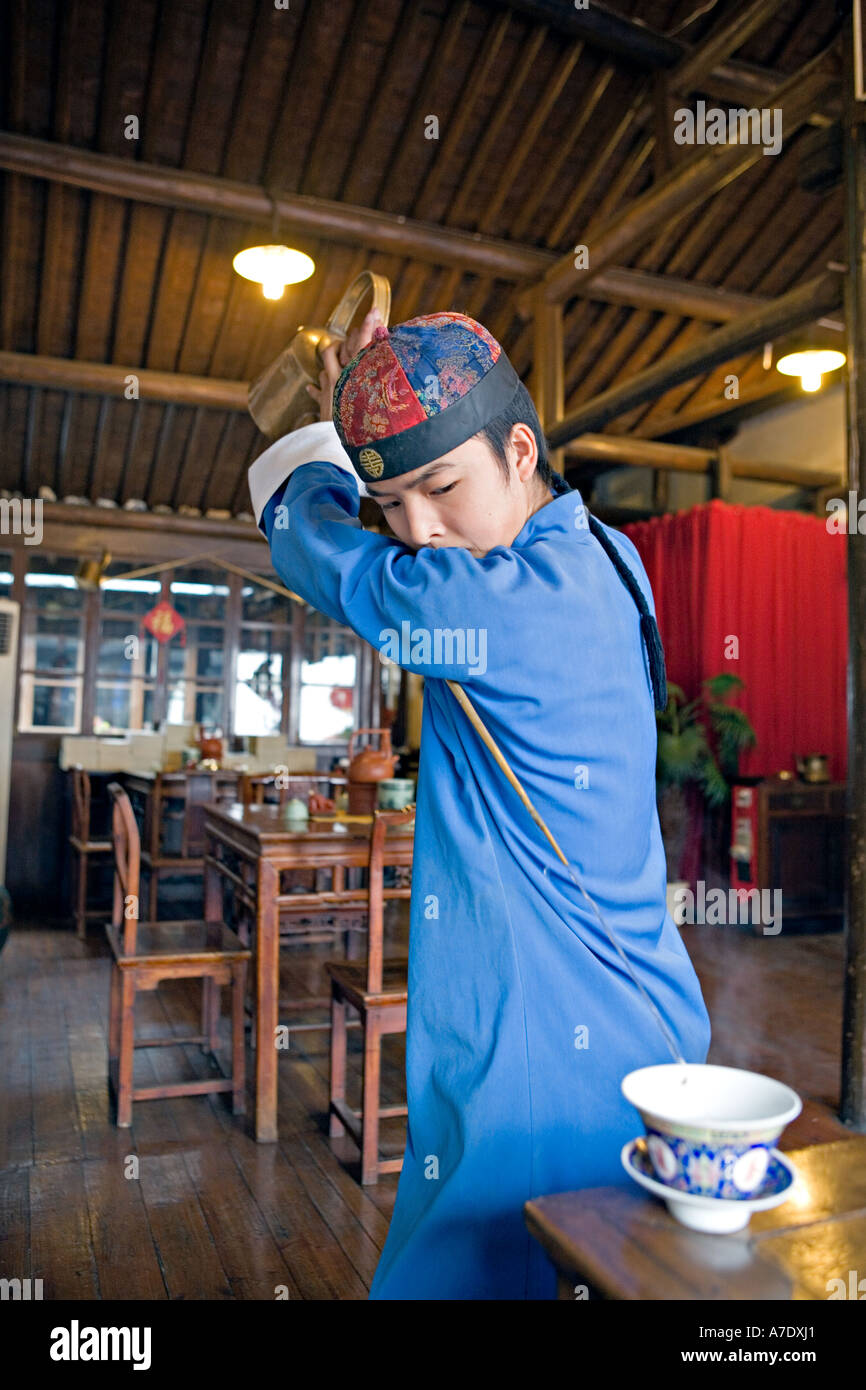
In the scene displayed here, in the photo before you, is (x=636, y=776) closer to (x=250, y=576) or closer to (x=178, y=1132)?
(x=178, y=1132)

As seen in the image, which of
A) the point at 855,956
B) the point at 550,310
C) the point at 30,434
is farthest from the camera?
the point at 30,434

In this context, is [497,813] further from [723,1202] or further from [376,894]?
[376,894]

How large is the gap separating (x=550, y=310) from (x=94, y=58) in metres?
3.01

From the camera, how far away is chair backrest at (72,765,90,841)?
20.5 feet

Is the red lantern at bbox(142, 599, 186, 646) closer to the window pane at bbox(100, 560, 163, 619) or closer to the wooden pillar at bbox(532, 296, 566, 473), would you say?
the window pane at bbox(100, 560, 163, 619)

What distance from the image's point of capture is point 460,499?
1049 mm

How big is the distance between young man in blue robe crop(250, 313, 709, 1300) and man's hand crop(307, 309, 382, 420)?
16cm

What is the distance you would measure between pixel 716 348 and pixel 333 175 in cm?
261

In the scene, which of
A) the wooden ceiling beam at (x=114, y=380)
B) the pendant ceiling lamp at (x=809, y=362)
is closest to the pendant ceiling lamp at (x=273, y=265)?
the wooden ceiling beam at (x=114, y=380)

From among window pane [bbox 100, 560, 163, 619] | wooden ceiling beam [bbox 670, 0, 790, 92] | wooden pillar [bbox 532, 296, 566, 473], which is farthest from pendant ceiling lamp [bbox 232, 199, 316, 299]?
window pane [bbox 100, 560, 163, 619]

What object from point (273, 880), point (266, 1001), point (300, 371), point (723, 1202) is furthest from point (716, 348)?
point (723, 1202)

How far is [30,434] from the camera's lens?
773cm

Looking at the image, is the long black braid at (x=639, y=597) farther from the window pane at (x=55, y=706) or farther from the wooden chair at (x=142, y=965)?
the window pane at (x=55, y=706)
